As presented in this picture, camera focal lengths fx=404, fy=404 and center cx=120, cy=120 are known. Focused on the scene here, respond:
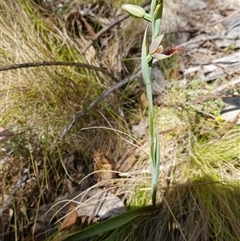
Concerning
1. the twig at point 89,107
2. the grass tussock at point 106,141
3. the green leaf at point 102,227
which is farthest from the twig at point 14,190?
the green leaf at point 102,227

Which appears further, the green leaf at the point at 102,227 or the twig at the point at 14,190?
the twig at the point at 14,190

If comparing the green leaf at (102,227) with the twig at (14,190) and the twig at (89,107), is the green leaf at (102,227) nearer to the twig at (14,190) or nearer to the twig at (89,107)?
the twig at (14,190)

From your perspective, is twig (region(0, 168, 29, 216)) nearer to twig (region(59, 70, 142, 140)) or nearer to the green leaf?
twig (region(59, 70, 142, 140))

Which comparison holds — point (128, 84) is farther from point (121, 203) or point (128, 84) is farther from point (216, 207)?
point (216, 207)

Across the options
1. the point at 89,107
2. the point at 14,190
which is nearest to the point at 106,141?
the point at 89,107

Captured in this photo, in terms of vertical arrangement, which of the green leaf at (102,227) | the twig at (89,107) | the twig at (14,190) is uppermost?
the twig at (89,107)

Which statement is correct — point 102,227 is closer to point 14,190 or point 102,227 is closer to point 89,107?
point 14,190

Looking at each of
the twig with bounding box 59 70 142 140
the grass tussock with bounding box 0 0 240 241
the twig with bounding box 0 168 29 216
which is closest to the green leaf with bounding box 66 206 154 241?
the grass tussock with bounding box 0 0 240 241

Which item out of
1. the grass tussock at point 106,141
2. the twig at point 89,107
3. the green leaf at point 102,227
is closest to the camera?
the green leaf at point 102,227

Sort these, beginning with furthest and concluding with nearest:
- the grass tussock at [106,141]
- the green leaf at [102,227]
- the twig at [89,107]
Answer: the twig at [89,107]
the grass tussock at [106,141]
the green leaf at [102,227]

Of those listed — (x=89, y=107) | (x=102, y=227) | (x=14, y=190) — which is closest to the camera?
(x=102, y=227)

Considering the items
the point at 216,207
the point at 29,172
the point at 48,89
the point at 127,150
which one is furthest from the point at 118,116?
the point at 216,207
